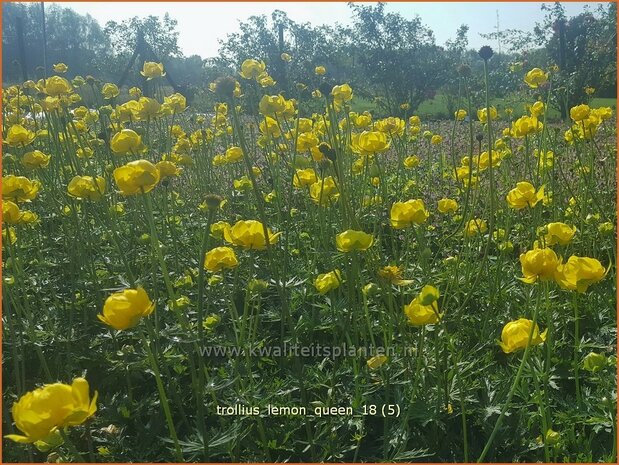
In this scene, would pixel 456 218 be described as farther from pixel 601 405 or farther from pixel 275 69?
pixel 275 69

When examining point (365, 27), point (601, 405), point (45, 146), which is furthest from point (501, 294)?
point (365, 27)

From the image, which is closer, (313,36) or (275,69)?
(275,69)

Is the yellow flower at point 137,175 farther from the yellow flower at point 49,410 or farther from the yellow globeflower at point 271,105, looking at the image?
the yellow globeflower at point 271,105

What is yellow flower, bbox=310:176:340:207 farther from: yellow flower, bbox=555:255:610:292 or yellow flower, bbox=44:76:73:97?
A: yellow flower, bbox=44:76:73:97

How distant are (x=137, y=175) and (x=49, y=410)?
20.6 inches

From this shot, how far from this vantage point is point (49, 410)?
0.84 metres

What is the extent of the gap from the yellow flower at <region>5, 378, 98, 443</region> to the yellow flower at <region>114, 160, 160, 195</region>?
0.47m

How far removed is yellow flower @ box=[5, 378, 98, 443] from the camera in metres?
0.83

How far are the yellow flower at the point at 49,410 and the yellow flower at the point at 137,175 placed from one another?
473 mm

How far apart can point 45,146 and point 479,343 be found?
3.17 meters

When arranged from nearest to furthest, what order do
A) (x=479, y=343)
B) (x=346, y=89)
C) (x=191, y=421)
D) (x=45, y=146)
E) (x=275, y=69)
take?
(x=191, y=421) → (x=479, y=343) → (x=346, y=89) → (x=45, y=146) → (x=275, y=69)

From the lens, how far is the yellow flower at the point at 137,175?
3.92 ft

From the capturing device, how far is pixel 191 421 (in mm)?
1441

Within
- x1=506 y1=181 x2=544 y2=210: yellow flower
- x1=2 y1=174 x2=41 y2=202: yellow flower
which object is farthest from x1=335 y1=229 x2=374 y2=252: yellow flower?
x1=2 y1=174 x2=41 y2=202: yellow flower
